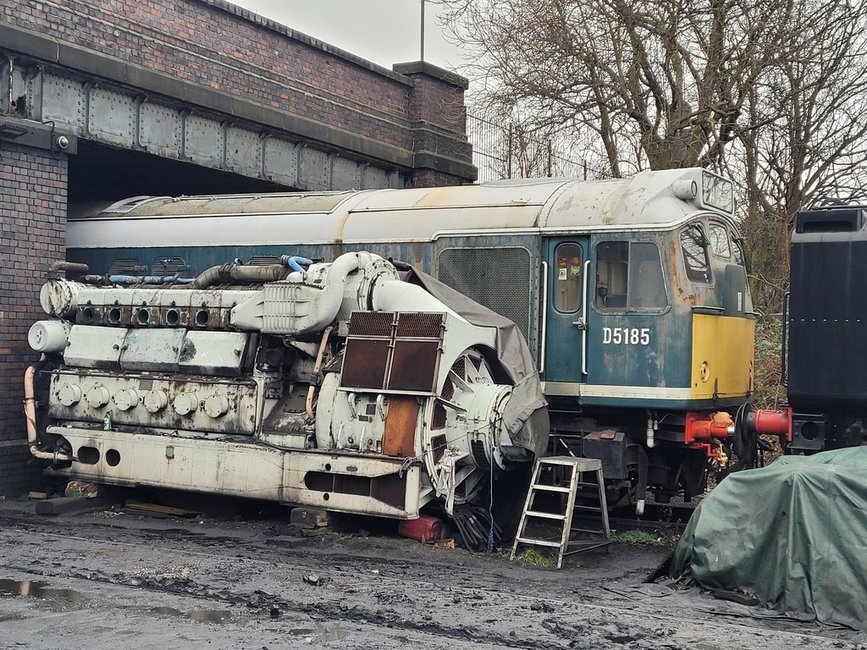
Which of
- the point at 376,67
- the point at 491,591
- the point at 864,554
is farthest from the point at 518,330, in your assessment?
the point at 376,67

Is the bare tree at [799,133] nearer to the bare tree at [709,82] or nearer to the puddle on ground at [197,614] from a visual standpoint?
the bare tree at [709,82]

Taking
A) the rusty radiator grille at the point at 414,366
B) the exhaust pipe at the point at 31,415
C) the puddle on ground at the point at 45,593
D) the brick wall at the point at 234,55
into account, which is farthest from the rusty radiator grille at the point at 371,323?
the brick wall at the point at 234,55

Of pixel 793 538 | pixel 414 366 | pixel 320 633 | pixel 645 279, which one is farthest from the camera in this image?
pixel 645 279

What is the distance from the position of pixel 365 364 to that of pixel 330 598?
282 centimetres

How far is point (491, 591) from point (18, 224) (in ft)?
25.2

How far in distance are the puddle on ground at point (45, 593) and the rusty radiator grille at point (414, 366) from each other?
11.0ft

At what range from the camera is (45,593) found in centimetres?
761

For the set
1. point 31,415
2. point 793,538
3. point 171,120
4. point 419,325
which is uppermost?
point 171,120

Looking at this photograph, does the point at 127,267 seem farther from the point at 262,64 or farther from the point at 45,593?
the point at 45,593

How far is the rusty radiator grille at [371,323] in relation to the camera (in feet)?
32.6

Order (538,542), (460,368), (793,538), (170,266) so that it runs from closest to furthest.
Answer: (793,538) → (538,542) → (460,368) → (170,266)

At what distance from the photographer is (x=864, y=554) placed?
721cm

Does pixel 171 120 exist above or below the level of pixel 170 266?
above

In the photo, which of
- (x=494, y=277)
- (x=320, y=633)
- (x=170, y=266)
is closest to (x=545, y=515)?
(x=494, y=277)
